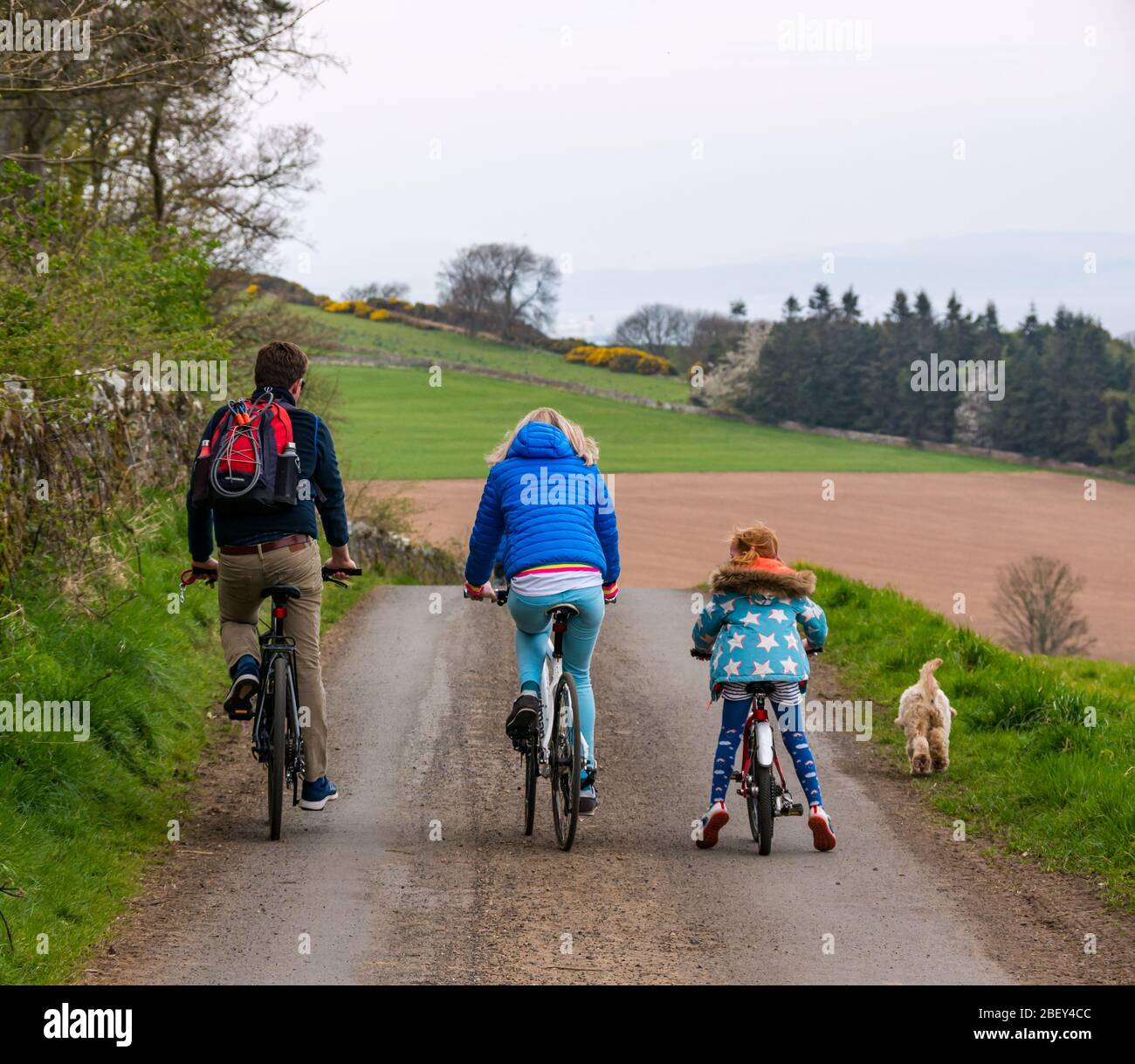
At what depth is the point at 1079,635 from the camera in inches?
1891

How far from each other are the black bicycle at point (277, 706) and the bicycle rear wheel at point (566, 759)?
50.9 inches

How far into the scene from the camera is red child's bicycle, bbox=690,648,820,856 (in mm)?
6828

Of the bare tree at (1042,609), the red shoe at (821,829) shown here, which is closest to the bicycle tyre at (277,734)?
the red shoe at (821,829)

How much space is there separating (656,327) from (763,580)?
123m

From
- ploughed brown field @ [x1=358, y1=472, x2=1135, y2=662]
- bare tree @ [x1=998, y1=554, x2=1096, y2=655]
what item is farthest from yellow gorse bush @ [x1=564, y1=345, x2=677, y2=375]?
bare tree @ [x1=998, y1=554, x2=1096, y2=655]

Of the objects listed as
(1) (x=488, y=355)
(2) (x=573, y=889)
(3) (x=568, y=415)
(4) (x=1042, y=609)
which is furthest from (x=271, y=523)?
(1) (x=488, y=355)

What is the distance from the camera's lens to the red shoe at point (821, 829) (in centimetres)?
689

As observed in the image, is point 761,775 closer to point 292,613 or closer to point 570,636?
point 570,636

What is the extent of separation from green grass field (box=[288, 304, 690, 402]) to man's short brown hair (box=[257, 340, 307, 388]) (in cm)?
9464

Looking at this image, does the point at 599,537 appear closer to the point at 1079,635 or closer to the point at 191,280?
the point at 191,280

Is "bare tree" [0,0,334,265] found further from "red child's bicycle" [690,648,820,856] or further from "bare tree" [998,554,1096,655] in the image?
"bare tree" [998,554,1096,655]

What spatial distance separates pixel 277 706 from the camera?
669 centimetres

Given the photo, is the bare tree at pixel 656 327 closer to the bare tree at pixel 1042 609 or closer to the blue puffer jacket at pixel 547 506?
the bare tree at pixel 1042 609

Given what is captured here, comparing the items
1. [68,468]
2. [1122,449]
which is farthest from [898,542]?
[68,468]
